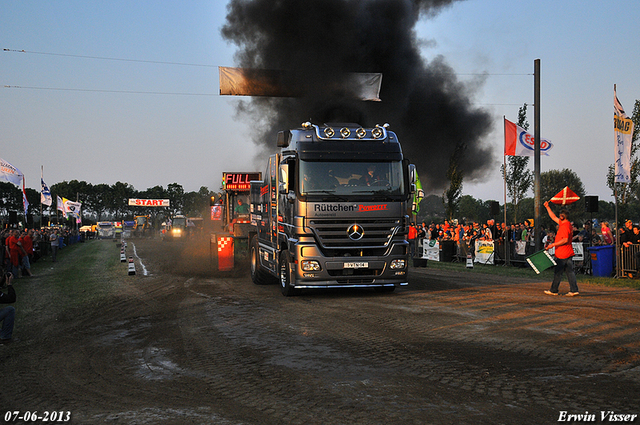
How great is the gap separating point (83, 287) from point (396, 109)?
21.1 meters

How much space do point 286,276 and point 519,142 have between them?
1326 cm

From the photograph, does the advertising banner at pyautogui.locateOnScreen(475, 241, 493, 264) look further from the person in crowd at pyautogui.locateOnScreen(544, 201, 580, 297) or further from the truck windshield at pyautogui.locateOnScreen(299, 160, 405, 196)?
the truck windshield at pyautogui.locateOnScreen(299, 160, 405, 196)

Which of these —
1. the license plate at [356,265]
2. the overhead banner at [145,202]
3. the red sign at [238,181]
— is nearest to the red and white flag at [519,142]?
the red sign at [238,181]

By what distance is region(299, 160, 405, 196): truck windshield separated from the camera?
36.3 feet

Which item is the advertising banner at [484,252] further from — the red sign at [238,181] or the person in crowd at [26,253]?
the person in crowd at [26,253]

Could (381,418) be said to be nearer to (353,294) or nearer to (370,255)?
(370,255)

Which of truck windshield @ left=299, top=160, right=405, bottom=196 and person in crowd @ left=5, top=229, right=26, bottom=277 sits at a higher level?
truck windshield @ left=299, top=160, right=405, bottom=196

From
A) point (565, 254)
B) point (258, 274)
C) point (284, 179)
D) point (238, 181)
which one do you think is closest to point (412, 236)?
point (238, 181)

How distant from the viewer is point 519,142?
2111 centimetres

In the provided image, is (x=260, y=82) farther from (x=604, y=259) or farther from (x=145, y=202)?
(x=145, y=202)

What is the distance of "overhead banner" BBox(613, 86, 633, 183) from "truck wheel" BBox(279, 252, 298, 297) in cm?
983

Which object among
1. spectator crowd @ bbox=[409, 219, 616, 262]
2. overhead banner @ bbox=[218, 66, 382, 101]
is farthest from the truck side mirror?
overhead banner @ bbox=[218, 66, 382, 101]

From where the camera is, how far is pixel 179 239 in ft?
179

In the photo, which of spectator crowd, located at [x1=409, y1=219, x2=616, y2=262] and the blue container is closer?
the blue container
